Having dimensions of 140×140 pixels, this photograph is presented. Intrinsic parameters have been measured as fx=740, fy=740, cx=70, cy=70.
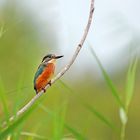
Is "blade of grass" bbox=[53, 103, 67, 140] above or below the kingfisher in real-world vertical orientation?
below

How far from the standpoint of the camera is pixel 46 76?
14.5 ft

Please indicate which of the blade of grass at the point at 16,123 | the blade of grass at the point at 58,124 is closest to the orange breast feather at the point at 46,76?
the blade of grass at the point at 58,124

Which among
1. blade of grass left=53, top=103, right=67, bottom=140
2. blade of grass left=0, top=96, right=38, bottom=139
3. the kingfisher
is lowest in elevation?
blade of grass left=53, top=103, right=67, bottom=140

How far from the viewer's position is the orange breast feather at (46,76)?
4.41m

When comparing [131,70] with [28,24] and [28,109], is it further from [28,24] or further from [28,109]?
[28,24]

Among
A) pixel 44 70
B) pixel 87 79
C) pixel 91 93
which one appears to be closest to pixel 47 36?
pixel 91 93

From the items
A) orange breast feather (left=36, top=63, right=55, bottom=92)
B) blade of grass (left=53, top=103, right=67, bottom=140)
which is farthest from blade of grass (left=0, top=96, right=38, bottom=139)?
orange breast feather (left=36, top=63, right=55, bottom=92)

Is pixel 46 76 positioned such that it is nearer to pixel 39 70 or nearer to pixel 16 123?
pixel 39 70

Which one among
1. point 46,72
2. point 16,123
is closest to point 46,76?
point 46,72

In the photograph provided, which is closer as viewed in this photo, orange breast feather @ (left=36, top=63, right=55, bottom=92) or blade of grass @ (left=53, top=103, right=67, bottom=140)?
blade of grass @ (left=53, top=103, right=67, bottom=140)

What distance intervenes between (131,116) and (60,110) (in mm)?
15607

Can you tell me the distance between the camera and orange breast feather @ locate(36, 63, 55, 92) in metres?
4.41

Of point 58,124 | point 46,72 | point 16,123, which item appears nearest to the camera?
point 16,123

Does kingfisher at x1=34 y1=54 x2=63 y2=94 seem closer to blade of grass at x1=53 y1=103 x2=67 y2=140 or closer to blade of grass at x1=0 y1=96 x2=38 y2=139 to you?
blade of grass at x1=53 y1=103 x2=67 y2=140
